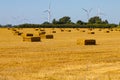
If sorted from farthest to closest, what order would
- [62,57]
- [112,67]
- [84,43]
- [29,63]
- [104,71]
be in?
[84,43], [62,57], [29,63], [112,67], [104,71]

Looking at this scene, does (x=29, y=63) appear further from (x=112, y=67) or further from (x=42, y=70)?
(x=112, y=67)

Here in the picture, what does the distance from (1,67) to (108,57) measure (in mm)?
6303

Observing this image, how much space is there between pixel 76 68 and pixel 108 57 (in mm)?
4661

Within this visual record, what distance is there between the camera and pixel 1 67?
16984 mm

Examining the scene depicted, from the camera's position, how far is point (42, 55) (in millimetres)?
21922

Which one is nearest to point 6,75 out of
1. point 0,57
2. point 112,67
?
point 112,67

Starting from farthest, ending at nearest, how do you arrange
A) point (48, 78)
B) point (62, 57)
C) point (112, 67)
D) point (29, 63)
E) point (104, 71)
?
point (62, 57), point (29, 63), point (112, 67), point (104, 71), point (48, 78)

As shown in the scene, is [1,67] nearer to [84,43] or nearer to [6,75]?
[6,75]

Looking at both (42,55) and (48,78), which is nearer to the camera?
(48,78)

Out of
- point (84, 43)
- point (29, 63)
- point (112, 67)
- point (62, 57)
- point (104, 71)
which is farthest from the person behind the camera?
point (84, 43)

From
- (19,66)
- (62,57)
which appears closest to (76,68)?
(19,66)

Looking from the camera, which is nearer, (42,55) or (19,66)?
(19,66)

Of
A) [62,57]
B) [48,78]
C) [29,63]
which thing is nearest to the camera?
[48,78]

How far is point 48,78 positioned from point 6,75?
68.6 inches
